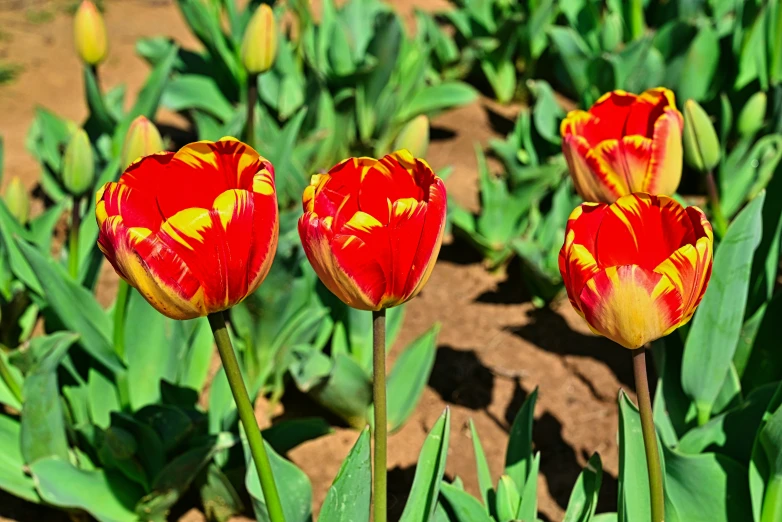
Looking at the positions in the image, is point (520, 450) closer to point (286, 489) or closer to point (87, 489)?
point (286, 489)

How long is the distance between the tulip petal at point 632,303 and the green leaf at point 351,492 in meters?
0.33

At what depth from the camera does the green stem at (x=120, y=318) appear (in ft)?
5.14

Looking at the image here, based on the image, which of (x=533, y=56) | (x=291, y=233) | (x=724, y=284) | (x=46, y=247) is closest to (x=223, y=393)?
(x=291, y=233)

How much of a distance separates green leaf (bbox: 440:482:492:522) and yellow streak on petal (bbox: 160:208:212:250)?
558mm

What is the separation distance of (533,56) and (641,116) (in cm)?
213

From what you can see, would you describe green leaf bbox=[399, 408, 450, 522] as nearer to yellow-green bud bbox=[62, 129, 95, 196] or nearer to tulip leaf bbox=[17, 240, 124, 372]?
tulip leaf bbox=[17, 240, 124, 372]

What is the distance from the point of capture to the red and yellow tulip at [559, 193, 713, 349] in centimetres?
88

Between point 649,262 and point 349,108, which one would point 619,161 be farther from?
point 349,108

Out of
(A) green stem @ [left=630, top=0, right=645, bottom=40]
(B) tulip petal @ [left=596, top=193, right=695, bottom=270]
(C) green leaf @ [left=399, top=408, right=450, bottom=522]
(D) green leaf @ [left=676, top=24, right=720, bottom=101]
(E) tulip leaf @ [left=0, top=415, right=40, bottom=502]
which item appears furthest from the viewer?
(A) green stem @ [left=630, top=0, right=645, bottom=40]

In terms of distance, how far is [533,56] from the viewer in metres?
3.42

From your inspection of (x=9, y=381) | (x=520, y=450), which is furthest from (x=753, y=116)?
(x=9, y=381)

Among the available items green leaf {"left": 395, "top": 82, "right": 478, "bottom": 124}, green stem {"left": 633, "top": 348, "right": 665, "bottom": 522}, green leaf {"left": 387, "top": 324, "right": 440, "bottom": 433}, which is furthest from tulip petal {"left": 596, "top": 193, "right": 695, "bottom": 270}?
green leaf {"left": 395, "top": 82, "right": 478, "bottom": 124}

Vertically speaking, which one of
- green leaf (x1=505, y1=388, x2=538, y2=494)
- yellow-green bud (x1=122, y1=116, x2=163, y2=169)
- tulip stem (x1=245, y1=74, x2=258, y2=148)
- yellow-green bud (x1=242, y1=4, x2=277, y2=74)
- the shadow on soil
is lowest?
the shadow on soil

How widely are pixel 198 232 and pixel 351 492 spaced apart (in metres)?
0.41
